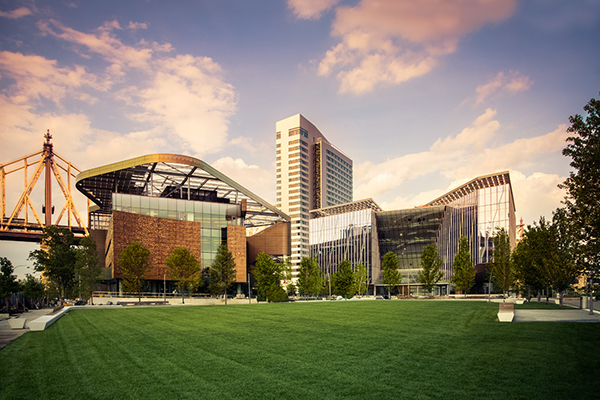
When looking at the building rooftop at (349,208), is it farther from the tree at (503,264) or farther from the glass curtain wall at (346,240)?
the tree at (503,264)

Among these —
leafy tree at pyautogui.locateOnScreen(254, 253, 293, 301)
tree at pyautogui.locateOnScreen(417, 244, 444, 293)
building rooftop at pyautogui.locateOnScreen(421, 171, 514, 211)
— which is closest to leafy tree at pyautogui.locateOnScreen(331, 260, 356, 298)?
tree at pyautogui.locateOnScreen(417, 244, 444, 293)

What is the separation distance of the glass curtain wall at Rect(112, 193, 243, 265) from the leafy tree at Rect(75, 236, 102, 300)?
14847 millimetres

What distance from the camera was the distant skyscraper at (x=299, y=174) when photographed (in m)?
180

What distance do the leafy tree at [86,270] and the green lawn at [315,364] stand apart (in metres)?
45.7

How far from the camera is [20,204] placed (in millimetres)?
138750

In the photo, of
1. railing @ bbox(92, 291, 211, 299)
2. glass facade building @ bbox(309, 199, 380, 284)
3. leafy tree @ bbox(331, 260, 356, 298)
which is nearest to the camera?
railing @ bbox(92, 291, 211, 299)

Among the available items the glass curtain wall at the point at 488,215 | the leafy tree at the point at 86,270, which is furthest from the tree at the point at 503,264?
the leafy tree at the point at 86,270

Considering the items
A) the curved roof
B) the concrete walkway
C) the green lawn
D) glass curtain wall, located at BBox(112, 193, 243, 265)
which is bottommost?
the concrete walkway

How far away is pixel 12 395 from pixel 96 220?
474ft

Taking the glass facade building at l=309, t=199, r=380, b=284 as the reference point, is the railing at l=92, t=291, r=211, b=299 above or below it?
below

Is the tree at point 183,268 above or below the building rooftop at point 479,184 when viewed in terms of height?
below

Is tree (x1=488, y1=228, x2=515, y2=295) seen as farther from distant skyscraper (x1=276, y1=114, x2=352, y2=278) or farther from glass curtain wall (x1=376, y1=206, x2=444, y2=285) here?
distant skyscraper (x1=276, y1=114, x2=352, y2=278)

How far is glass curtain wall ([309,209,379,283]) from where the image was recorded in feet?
412

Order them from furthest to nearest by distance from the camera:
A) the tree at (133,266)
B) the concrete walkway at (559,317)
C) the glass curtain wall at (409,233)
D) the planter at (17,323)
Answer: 1. the glass curtain wall at (409,233)
2. the tree at (133,266)
3. the planter at (17,323)
4. the concrete walkway at (559,317)
